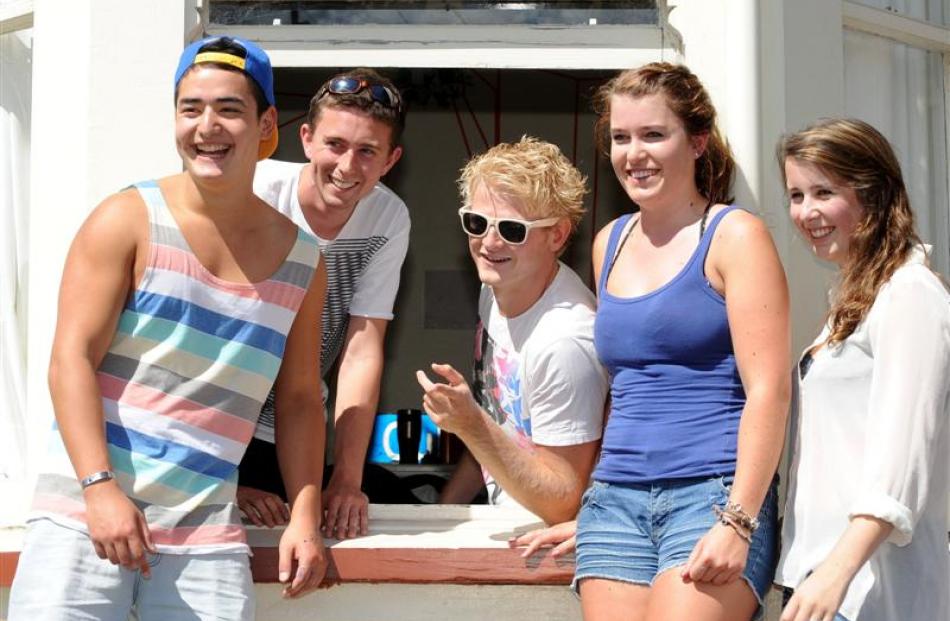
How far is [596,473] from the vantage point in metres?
2.54

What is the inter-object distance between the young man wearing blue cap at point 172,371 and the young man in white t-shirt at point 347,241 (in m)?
0.47

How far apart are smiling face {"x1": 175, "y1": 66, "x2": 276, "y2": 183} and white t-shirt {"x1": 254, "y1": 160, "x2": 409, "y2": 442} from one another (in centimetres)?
65

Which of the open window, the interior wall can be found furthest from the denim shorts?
the interior wall

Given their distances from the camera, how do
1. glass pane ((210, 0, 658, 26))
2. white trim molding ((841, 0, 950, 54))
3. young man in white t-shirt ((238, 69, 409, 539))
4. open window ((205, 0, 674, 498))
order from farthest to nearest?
open window ((205, 0, 674, 498)), white trim molding ((841, 0, 950, 54)), glass pane ((210, 0, 658, 26)), young man in white t-shirt ((238, 69, 409, 539))

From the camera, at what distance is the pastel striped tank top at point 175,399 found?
2.37 metres

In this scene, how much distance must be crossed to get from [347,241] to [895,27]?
148 cm

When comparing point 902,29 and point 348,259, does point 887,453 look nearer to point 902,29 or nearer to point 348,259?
point 348,259

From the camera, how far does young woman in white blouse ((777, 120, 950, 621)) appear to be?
6.97 feet

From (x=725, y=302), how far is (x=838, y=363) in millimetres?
224

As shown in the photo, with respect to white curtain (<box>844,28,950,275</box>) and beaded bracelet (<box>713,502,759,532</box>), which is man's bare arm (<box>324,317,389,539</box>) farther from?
white curtain (<box>844,28,950,275</box>)

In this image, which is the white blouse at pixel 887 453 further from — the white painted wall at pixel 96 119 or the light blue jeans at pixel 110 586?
the white painted wall at pixel 96 119

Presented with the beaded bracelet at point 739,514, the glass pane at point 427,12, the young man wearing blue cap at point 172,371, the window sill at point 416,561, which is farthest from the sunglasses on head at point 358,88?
the beaded bracelet at point 739,514

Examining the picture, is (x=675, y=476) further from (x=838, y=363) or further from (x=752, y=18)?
(x=752, y=18)

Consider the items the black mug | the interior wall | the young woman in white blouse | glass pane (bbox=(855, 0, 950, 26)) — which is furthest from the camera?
the interior wall
